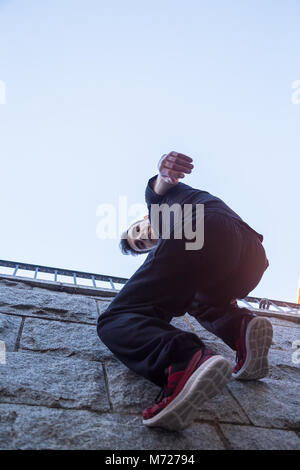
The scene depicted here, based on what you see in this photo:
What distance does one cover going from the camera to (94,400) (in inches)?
75.0

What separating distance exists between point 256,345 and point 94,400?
2.88 feet

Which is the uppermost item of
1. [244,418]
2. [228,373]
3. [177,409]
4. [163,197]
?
[163,197]

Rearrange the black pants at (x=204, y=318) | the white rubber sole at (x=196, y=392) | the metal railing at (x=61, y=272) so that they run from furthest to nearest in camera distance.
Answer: the metal railing at (x=61, y=272) → the black pants at (x=204, y=318) → the white rubber sole at (x=196, y=392)

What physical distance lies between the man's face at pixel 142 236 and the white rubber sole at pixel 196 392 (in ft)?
4.29

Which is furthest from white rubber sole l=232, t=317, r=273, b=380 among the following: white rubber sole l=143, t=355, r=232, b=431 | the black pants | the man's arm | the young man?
the man's arm

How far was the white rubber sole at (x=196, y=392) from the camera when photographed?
1570mm

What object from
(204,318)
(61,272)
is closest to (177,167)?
(204,318)

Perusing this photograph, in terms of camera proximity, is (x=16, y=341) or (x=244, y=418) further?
(x=16, y=341)

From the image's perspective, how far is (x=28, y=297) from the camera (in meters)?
3.20

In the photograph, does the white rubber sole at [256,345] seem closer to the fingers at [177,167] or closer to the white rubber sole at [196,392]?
the white rubber sole at [196,392]

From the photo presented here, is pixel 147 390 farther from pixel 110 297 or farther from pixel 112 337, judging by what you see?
pixel 110 297
